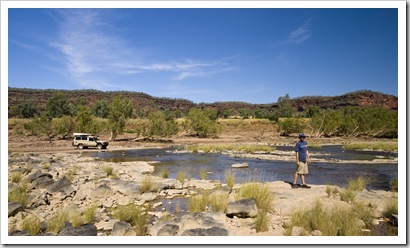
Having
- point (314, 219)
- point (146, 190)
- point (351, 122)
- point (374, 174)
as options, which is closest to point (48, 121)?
point (146, 190)

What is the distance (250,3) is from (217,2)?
2.44 feet

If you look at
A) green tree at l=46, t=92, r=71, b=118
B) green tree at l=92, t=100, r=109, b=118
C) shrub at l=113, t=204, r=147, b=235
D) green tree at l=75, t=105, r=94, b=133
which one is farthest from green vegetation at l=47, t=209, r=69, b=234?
green tree at l=92, t=100, r=109, b=118

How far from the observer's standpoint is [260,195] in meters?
7.64

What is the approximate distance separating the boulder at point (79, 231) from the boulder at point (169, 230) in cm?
136

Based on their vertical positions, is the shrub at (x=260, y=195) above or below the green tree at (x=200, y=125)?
below

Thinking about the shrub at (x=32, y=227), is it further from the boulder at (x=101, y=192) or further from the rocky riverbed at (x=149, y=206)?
the boulder at (x=101, y=192)

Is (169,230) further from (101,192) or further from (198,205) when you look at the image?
(101,192)

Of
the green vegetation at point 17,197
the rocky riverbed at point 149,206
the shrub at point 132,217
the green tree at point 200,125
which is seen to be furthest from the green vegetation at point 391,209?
the green tree at point 200,125

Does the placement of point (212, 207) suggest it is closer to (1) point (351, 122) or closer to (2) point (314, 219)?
(2) point (314, 219)

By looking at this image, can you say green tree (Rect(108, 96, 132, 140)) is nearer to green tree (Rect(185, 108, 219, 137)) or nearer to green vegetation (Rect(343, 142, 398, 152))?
green tree (Rect(185, 108, 219, 137))

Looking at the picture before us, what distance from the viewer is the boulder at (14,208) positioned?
→ 7008mm

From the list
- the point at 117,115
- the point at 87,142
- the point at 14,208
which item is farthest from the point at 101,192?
the point at 117,115

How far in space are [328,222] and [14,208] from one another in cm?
680

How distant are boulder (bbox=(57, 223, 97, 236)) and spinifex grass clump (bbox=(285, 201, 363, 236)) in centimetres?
377
